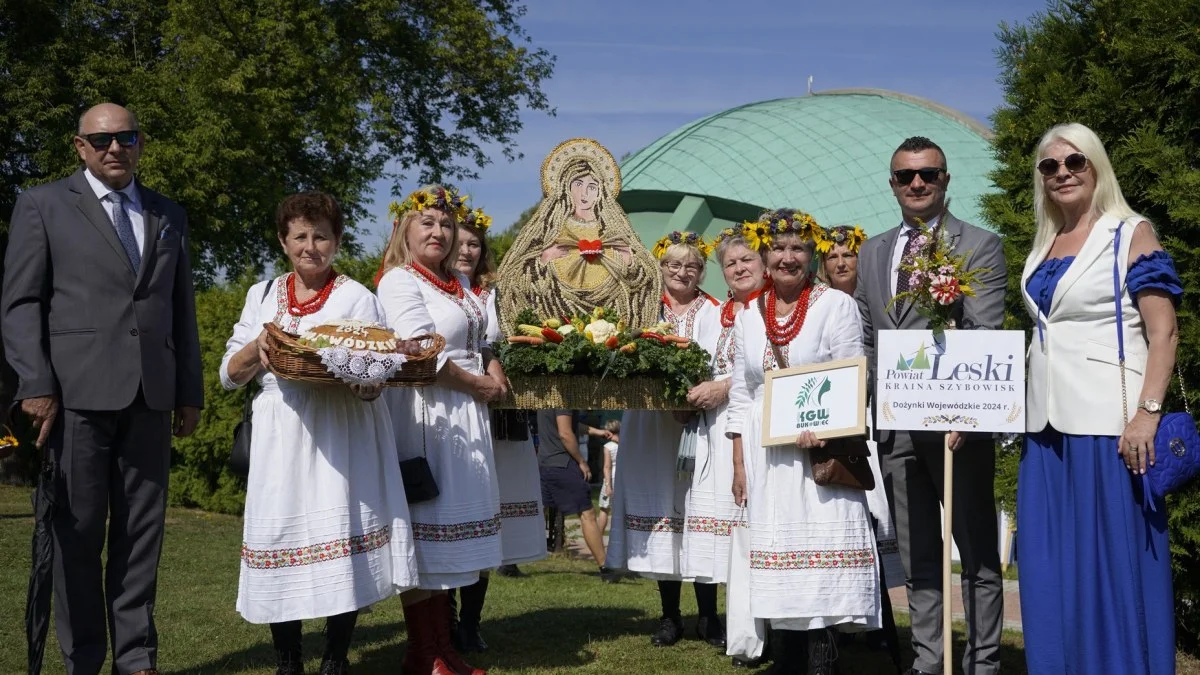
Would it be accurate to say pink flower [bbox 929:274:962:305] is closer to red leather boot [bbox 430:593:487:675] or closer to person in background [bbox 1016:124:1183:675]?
person in background [bbox 1016:124:1183:675]

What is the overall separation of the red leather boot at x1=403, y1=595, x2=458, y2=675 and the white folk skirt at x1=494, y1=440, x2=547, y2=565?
36.1 inches

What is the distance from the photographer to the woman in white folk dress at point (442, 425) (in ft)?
18.8

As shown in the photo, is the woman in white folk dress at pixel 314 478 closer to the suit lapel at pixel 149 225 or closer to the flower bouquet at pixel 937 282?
the suit lapel at pixel 149 225

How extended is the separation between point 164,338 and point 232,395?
982 cm

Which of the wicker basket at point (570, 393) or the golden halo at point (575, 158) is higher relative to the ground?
the golden halo at point (575, 158)

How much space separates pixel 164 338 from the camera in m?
5.25

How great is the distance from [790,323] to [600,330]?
1.37m

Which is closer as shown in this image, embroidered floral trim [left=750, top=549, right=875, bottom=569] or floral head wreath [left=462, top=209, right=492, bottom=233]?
embroidered floral trim [left=750, top=549, right=875, bottom=569]

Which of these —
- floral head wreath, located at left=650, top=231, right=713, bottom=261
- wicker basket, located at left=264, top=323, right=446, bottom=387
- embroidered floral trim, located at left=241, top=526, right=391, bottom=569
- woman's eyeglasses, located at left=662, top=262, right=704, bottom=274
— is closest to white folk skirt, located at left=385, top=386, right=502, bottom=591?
embroidered floral trim, located at left=241, top=526, right=391, bottom=569

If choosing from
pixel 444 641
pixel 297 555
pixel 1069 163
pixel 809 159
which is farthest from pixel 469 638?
pixel 809 159

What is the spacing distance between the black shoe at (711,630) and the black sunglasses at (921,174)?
2922mm

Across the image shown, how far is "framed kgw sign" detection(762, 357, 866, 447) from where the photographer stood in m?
5.13

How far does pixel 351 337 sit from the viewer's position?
16.1ft

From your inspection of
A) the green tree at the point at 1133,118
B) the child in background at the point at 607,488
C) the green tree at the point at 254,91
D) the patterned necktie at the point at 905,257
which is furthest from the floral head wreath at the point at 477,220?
the green tree at the point at 254,91
